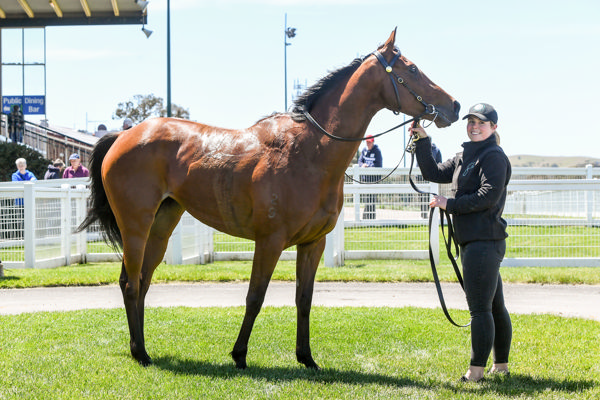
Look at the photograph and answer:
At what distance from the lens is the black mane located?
543 cm

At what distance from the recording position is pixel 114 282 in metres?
9.99

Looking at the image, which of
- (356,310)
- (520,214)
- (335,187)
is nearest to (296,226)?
(335,187)

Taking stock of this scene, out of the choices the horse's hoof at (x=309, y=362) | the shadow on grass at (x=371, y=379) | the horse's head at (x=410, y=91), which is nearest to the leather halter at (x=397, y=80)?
the horse's head at (x=410, y=91)

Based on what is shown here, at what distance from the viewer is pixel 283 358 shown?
5.68m

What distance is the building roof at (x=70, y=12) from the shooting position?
17.1 m

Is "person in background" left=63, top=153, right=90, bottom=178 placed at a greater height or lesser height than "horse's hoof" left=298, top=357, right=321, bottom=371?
greater

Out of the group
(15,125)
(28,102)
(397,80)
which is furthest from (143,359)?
(28,102)

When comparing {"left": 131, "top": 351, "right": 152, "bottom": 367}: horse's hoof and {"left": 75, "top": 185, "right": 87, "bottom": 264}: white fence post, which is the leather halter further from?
{"left": 75, "top": 185, "right": 87, "bottom": 264}: white fence post

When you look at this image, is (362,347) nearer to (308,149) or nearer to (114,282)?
(308,149)

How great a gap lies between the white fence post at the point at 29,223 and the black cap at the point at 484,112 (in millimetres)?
8843

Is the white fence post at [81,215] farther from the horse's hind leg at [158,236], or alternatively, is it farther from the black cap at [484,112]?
the black cap at [484,112]

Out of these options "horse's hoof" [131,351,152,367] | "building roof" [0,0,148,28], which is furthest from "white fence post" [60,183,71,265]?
"horse's hoof" [131,351,152,367]

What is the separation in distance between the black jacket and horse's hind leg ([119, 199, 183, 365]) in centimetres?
256

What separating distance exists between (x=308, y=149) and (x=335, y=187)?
1.23 feet
